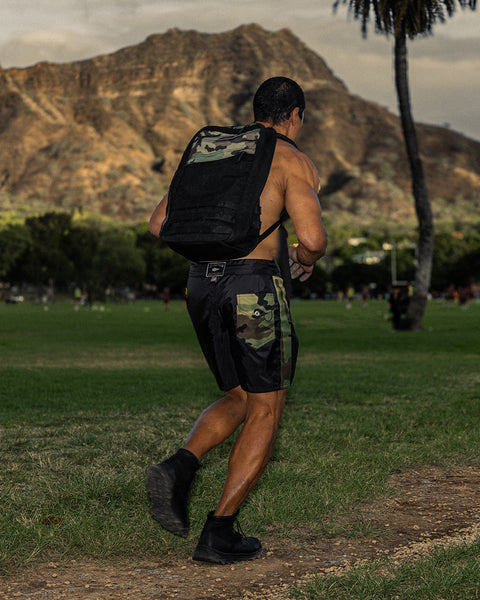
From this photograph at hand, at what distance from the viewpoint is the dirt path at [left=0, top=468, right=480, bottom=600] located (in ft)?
11.5

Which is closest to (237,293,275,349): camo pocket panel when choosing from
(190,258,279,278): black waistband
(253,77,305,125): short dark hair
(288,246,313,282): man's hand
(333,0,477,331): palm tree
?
(190,258,279,278): black waistband

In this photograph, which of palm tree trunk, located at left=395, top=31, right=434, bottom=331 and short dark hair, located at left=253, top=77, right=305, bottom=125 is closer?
short dark hair, located at left=253, top=77, right=305, bottom=125

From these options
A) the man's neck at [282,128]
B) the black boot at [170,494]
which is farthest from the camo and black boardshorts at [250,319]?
the man's neck at [282,128]

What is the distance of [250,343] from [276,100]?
4.35ft

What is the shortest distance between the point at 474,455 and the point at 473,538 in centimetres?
248

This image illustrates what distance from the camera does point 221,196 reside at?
4020 mm

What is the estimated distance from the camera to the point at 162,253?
430 ft

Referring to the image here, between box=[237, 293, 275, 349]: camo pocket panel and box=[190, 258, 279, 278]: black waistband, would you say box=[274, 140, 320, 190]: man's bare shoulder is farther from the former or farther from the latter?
box=[237, 293, 275, 349]: camo pocket panel

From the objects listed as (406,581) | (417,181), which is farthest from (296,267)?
(417,181)

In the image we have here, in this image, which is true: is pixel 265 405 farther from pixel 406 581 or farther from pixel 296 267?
pixel 406 581

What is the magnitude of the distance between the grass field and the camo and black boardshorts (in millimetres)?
1012

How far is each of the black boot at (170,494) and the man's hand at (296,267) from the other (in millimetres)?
1225

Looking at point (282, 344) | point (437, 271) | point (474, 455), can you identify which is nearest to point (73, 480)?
point (282, 344)

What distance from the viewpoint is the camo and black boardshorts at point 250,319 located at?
3.97 metres
